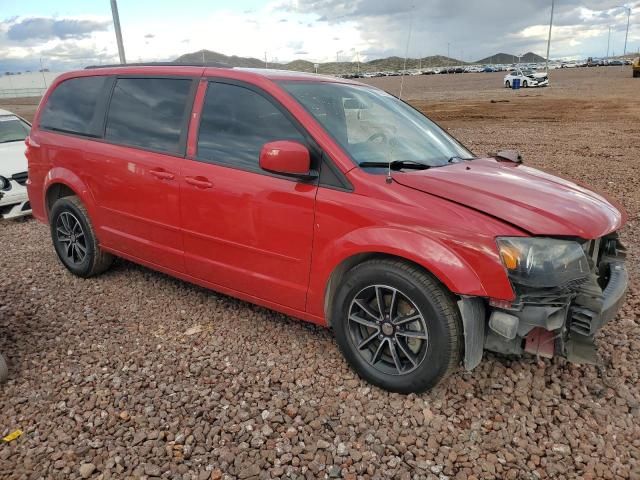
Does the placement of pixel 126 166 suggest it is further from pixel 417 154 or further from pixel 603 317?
pixel 603 317

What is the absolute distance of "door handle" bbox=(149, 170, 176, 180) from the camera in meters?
3.82

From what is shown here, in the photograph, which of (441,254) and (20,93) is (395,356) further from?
(20,93)

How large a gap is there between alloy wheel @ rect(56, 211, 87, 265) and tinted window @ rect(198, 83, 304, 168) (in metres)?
1.90

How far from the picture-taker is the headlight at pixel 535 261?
2654mm

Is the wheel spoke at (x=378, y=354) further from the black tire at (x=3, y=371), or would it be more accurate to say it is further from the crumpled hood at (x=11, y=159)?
the crumpled hood at (x=11, y=159)

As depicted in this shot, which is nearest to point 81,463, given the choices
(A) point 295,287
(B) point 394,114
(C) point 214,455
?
(C) point 214,455

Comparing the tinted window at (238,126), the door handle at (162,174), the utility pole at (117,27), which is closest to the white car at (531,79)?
the utility pole at (117,27)

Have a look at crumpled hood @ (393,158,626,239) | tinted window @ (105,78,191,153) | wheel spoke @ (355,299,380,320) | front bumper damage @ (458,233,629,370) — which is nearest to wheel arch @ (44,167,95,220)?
tinted window @ (105,78,191,153)

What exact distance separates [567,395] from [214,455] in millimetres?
2063

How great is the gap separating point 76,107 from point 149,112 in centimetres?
108

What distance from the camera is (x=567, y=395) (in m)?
3.10

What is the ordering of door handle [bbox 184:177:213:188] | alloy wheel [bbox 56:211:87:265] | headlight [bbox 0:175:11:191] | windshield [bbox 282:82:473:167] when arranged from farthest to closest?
headlight [bbox 0:175:11:191], alloy wheel [bbox 56:211:87:265], door handle [bbox 184:177:213:188], windshield [bbox 282:82:473:167]

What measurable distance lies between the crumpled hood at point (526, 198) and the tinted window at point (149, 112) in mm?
1819

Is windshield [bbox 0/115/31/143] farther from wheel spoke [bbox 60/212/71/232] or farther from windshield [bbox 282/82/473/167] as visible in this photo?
windshield [bbox 282/82/473/167]
